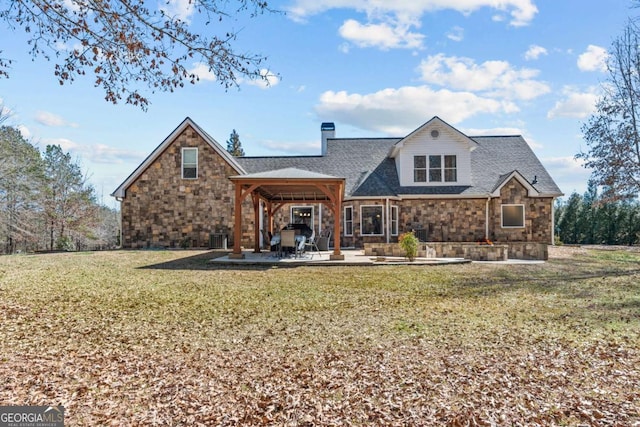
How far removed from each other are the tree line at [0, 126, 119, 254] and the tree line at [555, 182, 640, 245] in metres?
31.7

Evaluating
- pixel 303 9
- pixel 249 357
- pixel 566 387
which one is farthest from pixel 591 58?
pixel 249 357

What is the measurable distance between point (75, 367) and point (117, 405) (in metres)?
1.09

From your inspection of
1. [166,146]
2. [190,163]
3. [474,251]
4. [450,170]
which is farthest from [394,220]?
[166,146]

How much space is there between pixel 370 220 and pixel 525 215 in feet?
24.6

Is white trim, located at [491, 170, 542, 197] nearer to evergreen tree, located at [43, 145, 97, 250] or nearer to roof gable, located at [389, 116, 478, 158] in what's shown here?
roof gable, located at [389, 116, 478, 158]

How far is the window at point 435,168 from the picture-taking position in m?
20.1

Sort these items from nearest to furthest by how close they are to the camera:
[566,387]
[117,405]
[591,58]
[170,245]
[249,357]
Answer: [117,405] → [566,387] → [249,357] → [591,58] → [170,245]

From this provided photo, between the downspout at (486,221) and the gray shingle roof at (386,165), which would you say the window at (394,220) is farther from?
the downspout at (486,221)

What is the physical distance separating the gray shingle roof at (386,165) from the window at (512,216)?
3.98ft

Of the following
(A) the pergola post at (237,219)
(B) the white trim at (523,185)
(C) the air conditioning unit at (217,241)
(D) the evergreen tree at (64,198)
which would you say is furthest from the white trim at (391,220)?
(D) the evergreen tree at (64,198)

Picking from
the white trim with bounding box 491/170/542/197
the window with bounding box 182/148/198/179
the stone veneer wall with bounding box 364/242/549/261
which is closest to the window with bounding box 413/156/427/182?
→ the white trim with bounding box 491/170/542/197

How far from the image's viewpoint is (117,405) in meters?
3.36

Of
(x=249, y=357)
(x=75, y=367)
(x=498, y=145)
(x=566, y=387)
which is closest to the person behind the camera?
(x=566, y=387)

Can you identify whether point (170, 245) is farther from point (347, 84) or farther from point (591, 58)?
point (591, 58)
